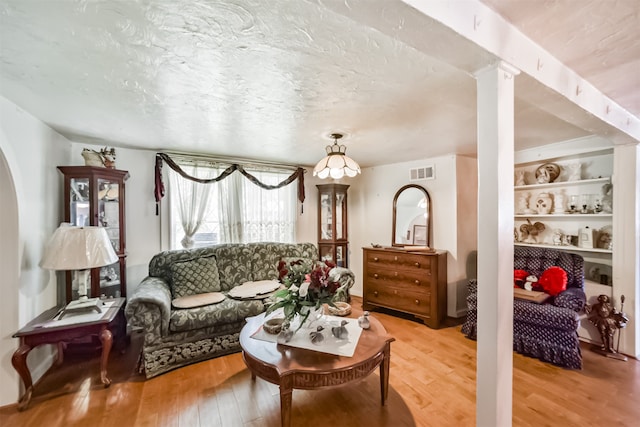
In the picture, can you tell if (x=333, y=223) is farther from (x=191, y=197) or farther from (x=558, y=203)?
(x=558, y=203)

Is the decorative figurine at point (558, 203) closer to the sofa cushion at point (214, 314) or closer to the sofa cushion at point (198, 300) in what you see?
the sofa cushion at point (214, 314)

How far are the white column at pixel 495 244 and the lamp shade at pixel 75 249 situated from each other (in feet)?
9.38

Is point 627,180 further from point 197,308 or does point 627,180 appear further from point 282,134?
→ point 197,308

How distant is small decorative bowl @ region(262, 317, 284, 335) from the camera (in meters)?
1.87

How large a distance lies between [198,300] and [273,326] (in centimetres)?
116

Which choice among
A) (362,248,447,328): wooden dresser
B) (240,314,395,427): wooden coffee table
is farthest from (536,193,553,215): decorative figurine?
(240,314,395,427): wooden coffee table

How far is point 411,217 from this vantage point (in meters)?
3.91

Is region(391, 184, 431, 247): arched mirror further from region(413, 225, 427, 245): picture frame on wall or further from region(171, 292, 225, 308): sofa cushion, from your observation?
region(171, 292, 225, 308): sofa cushion

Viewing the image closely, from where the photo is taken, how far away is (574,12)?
1.03 metres

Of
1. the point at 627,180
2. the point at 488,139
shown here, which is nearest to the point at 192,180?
the point at 488,139

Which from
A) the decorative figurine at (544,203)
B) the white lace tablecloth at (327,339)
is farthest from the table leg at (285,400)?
the decorative figurine at (544,203)

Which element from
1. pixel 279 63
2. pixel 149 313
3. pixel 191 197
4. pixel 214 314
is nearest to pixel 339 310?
pixel 214 314

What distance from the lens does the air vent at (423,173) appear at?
3689mm

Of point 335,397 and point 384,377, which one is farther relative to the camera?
point 335,397
